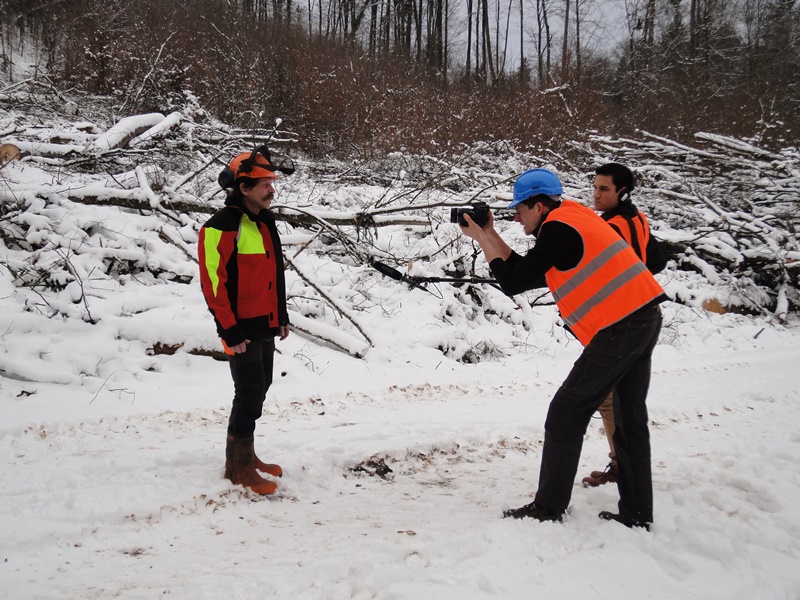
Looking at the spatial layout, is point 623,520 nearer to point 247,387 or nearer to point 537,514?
point 537,514

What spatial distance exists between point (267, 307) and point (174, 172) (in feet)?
23.6

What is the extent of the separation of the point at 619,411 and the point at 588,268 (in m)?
0.77

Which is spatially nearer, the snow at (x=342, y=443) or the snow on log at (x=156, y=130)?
the snow at (x=342, y=443)

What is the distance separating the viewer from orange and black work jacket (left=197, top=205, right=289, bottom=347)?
9.79 feet

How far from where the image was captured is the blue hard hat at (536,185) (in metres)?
2.74

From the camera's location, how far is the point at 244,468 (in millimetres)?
3129

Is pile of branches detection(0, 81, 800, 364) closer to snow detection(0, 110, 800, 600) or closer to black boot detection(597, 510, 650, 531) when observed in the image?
snow detection(0, 110, 800, 600)

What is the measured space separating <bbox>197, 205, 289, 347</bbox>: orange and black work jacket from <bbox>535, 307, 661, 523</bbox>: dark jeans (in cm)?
171

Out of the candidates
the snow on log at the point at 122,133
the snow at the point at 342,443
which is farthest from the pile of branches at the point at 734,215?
the snow on log at the point at 122,133

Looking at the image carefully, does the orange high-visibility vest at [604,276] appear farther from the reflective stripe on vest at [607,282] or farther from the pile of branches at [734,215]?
the pile of branches at [734,215]

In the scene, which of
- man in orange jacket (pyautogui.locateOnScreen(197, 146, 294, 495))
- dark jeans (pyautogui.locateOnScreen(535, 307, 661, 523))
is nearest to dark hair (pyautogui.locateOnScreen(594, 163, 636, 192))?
dark jeans (pyautogui.locateOnScreen(535, 307, 661, 523))

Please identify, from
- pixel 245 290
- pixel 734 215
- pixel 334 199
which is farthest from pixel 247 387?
pixel 734 215

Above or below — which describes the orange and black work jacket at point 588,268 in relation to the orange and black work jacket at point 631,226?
below

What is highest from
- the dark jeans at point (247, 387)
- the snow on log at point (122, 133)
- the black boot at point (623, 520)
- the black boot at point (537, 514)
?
the snow on log at point (122, 133)
